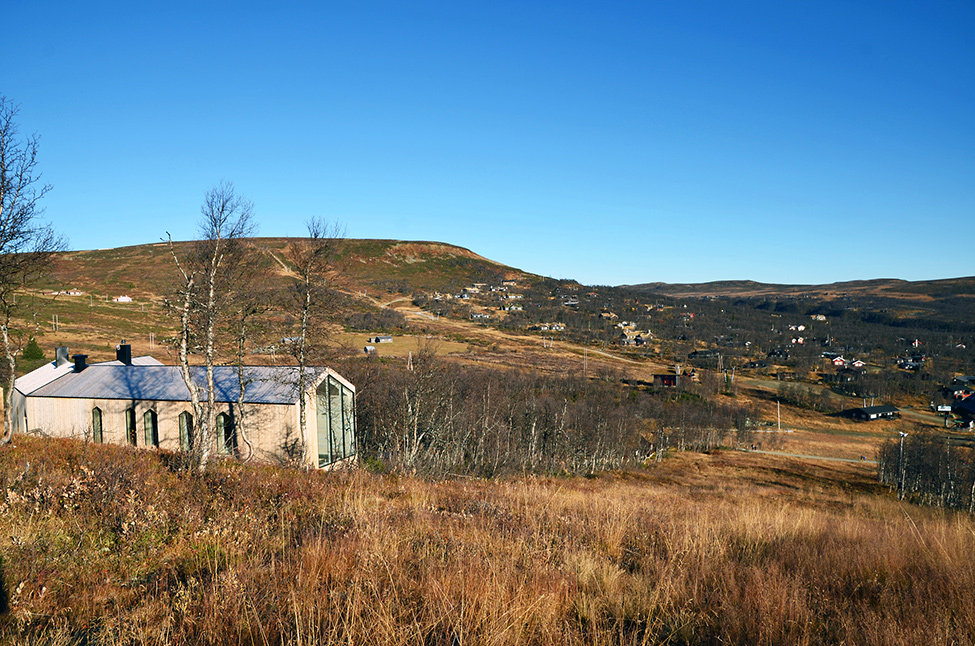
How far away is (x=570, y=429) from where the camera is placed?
2223 inches

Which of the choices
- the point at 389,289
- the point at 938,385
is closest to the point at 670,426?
the point at 938,385


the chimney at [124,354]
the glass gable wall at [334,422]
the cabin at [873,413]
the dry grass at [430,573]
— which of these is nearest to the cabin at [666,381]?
the cabin at [873,413]

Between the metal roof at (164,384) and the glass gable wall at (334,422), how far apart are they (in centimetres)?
170

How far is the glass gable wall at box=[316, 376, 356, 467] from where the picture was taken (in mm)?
22797

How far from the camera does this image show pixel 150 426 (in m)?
22.7

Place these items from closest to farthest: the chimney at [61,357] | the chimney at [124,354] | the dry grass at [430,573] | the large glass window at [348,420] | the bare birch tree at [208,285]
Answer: the dry grass at [430,573]
the bare birch tree at [208,285]
the large glass window at [348,420]
the chimney at [61,357]
the chimney at [124,354]

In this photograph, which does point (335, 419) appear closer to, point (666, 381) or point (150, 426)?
point (150, 426)

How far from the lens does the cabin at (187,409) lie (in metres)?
21.4

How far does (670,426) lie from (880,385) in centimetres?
6387

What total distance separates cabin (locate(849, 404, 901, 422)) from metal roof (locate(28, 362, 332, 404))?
3826 inches

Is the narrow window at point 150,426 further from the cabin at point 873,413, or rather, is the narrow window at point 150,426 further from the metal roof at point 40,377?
the cabin at point 873,413

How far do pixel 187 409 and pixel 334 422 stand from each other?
6.11 m

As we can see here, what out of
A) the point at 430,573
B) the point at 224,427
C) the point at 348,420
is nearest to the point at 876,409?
the point at 348,420

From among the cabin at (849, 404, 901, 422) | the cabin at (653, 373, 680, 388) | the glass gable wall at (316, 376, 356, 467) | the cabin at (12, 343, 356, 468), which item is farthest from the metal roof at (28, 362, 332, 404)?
the cabin at (849, 404, 901, 422)
